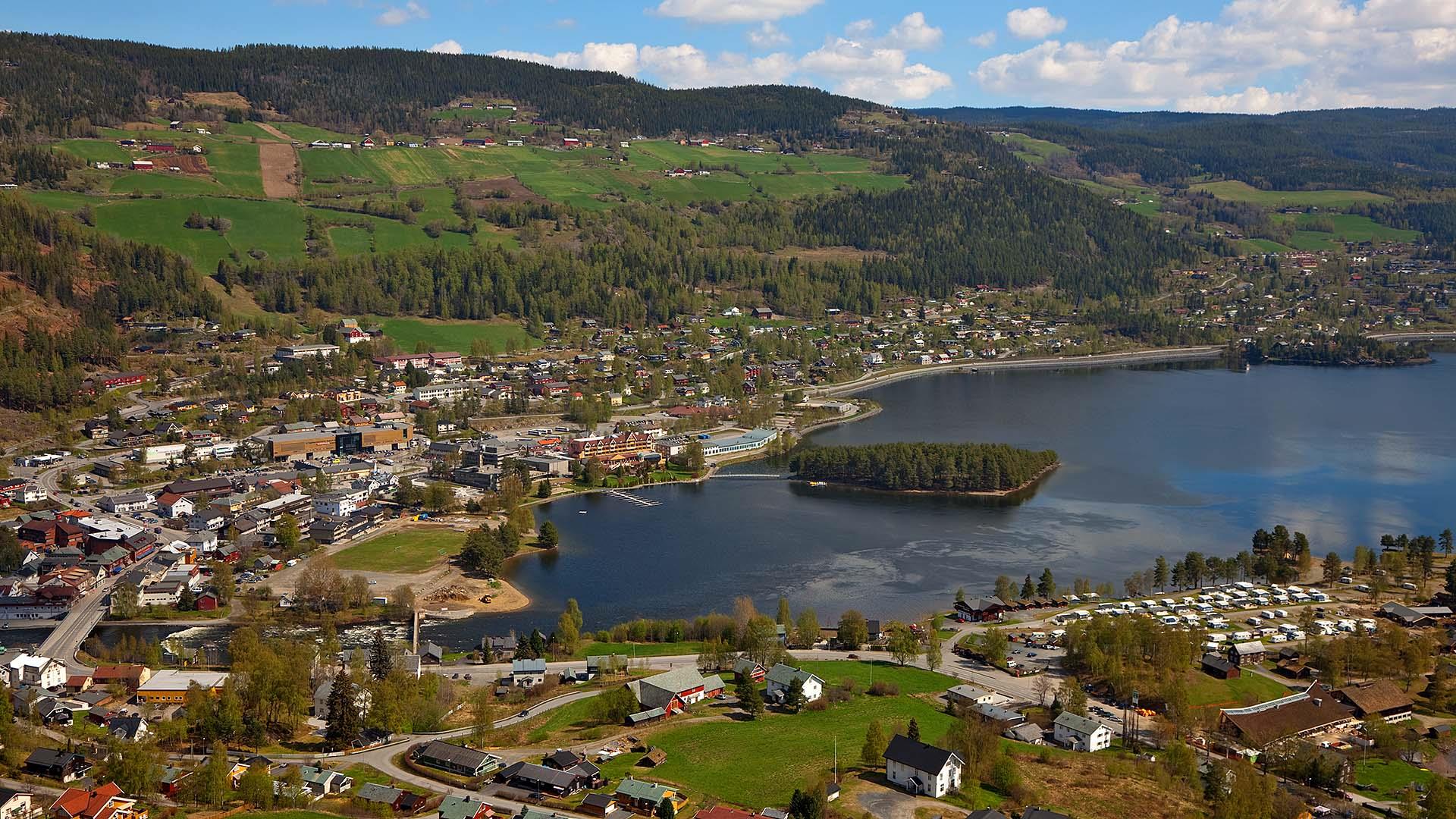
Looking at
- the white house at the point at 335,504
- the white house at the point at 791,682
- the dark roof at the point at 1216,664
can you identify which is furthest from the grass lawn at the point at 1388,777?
the white house at the point at 335,504

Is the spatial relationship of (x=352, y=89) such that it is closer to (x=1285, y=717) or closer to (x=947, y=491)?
(x=947, y=491)

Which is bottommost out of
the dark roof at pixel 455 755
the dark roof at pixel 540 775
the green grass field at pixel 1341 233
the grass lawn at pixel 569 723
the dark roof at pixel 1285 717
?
the grass lawn at pixel 569 723

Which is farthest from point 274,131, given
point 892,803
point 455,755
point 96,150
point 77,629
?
point 892,803

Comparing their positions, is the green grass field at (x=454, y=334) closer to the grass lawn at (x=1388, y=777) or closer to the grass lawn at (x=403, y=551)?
the grass lawn at (x=403, y=551)

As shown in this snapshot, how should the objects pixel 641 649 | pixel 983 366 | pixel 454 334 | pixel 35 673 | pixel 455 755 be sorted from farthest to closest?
pixel 983 366, pixel 454 334, pixel 641 649, pixel 35 673, pixel 455 755

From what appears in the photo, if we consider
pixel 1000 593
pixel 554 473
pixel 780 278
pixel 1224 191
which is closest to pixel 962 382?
pixel 780 278

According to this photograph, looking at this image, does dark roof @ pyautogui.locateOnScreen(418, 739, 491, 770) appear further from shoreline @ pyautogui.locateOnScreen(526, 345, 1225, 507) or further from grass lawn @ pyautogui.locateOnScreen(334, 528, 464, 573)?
shoreline @ pyautogui.locateOnScreen(526, 345, 1225, 507)
